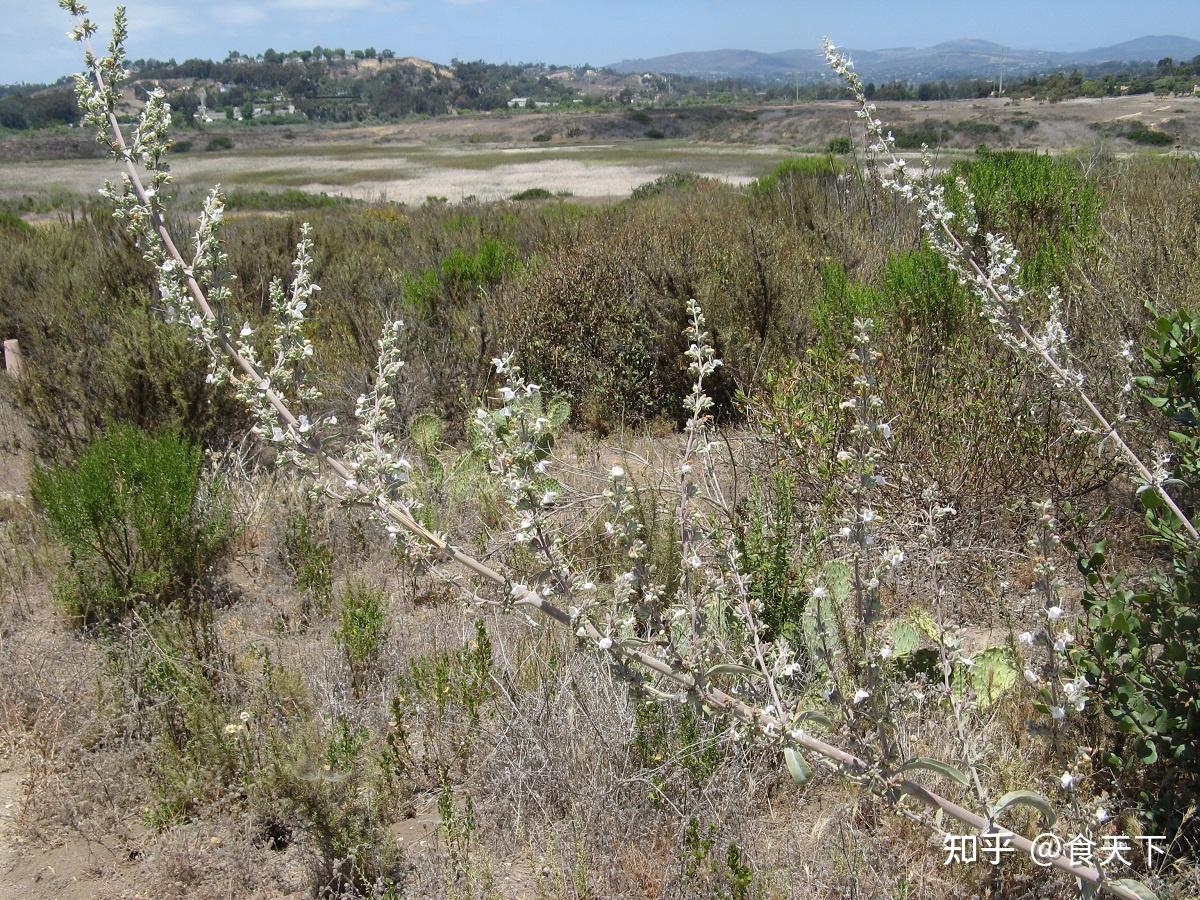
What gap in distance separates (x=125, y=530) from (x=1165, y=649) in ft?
12.3

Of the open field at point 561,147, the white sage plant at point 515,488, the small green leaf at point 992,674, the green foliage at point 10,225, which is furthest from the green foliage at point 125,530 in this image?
the open field at point 561,147

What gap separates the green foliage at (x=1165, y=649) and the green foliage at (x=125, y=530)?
11.3ft

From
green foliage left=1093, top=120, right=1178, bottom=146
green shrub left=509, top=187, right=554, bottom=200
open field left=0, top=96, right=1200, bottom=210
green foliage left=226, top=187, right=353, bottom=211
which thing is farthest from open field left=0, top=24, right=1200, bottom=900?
green foliage left=1093, top=120, right=1178, bottom=146

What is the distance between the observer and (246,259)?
28.9 feet

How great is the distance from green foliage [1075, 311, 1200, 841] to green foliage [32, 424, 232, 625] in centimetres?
344

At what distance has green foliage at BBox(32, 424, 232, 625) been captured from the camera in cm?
367

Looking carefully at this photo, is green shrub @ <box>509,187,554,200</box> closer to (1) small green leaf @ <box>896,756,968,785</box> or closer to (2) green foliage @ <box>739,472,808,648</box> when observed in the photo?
(2) green foliage @ <box>739,472,808,648</box>

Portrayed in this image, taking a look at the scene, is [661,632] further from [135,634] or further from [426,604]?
[135,634]

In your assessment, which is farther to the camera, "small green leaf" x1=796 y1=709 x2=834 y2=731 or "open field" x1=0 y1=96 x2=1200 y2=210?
"open field" x1=0 y1=96 x2=1200 y2=210

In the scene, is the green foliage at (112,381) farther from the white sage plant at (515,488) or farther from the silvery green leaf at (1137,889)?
the silvery green leaf at (1137,889)

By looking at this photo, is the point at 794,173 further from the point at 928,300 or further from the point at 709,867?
the point at 709,867

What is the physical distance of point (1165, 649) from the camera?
1975 millimetres

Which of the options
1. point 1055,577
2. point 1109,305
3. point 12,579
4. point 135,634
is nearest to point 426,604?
point 135,634

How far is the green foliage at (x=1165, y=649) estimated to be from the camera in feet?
6.35
